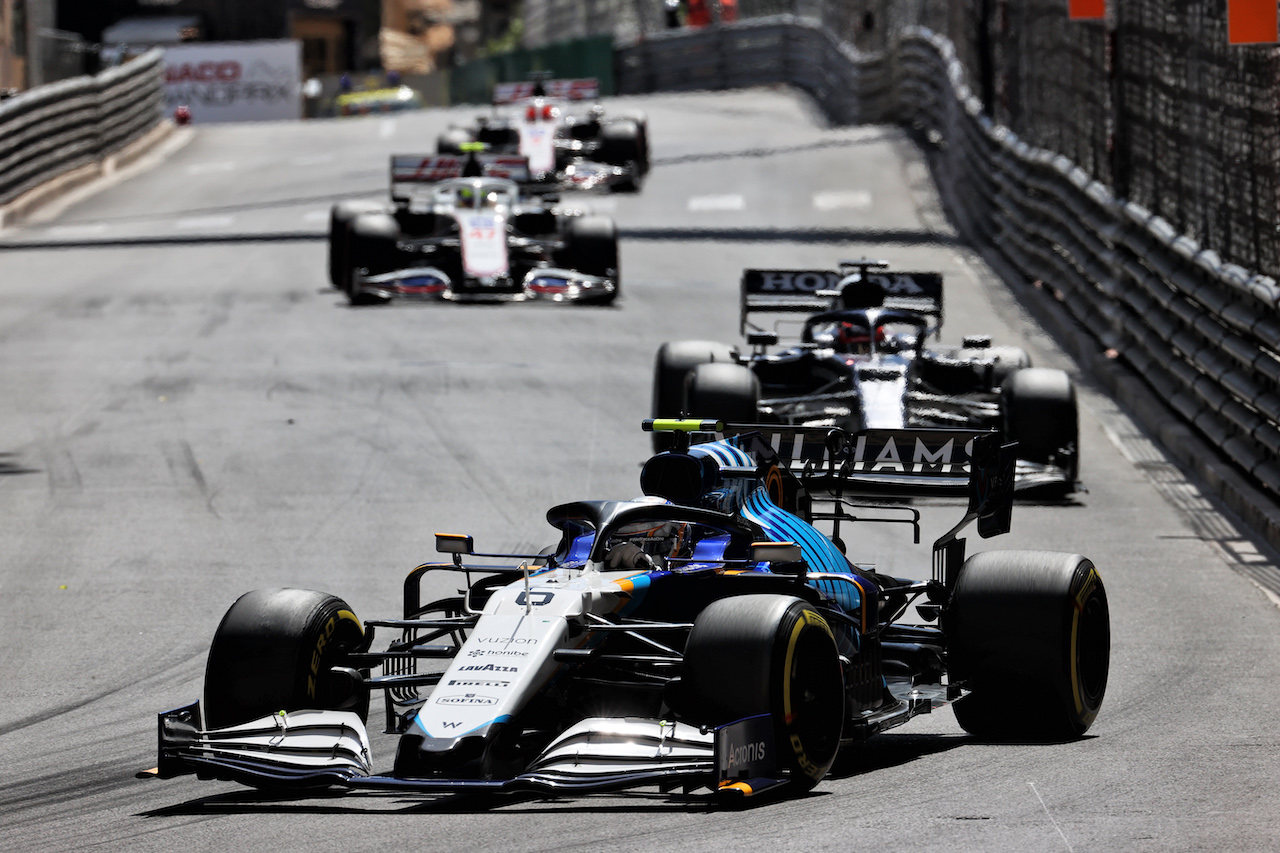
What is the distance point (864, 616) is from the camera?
8.32 meters

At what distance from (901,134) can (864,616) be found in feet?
98.1

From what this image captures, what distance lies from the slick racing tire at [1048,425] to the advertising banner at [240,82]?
164ft

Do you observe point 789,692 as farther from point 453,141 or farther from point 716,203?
point 453,141

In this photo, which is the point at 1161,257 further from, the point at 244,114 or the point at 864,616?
the point at 244,114

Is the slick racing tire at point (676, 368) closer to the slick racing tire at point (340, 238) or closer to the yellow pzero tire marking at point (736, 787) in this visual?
the yellow pzero tire marking at point (736, 787)

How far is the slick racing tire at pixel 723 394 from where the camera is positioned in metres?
14.1

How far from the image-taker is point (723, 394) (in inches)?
559

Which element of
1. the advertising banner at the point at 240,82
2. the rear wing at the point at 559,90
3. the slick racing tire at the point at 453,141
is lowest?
the slick racing tire at the point at 453,141

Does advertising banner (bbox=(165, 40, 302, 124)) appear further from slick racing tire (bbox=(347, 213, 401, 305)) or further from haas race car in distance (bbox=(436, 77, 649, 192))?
slick racing tire (bbox=(347, 213, 401, 305))

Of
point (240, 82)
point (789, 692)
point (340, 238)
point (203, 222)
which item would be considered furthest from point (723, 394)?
point (240, 82)

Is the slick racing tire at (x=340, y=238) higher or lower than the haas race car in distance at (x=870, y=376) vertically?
higher

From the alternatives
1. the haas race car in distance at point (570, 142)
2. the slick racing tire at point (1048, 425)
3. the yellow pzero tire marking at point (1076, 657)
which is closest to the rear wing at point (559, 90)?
the haas race car in distance at point (570, 142)

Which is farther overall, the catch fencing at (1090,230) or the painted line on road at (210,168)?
the painted line on road at (210,168)

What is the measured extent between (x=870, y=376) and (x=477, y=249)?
860 centimetres
